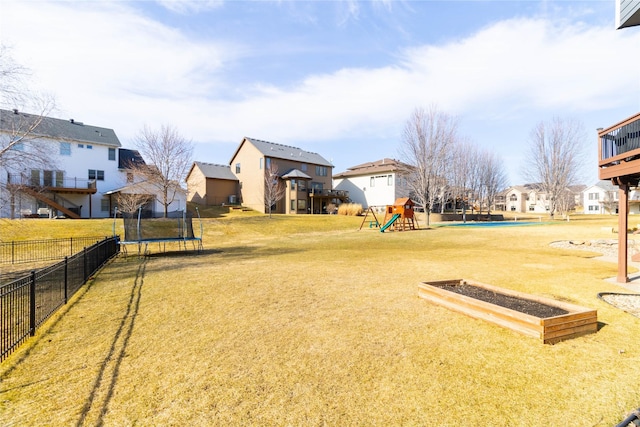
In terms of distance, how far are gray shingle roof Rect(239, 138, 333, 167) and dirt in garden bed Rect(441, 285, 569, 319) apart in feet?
139

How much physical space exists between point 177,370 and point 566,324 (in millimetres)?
5956

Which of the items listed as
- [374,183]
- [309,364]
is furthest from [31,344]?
[374,183]

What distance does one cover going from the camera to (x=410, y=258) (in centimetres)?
1470

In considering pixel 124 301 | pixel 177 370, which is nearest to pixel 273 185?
pixel 124 301

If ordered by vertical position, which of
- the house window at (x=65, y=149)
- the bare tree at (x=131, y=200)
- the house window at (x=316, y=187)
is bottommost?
the bare tree at (x=131, y=200)

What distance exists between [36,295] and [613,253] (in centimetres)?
2210

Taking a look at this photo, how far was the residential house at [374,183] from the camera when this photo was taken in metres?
51.3

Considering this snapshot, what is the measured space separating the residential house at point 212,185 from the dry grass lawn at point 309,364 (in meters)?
42.0

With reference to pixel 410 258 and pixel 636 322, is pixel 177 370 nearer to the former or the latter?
pixel 636 322

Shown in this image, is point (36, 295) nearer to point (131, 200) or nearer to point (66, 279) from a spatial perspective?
point (66, 279)

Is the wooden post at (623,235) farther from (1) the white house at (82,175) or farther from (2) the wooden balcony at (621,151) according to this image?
(1) the white house at (82,175)

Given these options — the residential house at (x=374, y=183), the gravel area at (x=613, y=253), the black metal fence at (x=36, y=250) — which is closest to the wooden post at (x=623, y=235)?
the gravel area at (x=613, y=253)

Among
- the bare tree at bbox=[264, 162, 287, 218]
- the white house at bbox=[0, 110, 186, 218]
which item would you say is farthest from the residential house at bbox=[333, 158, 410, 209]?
the white house at bbox=[0, 110, 186, 218]

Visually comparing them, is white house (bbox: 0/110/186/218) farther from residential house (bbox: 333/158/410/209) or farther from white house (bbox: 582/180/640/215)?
white house (bbox: 582/180/640/215)
